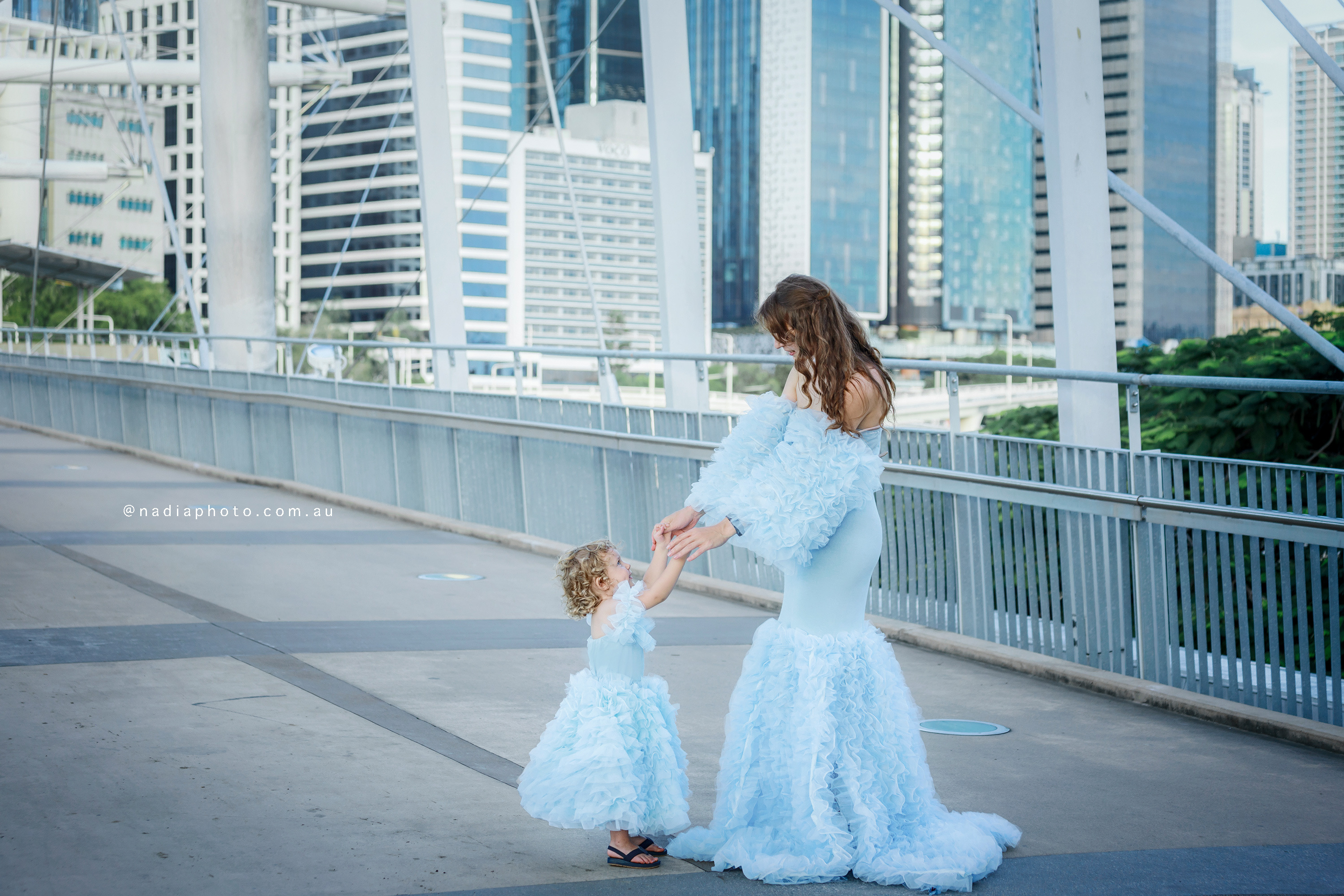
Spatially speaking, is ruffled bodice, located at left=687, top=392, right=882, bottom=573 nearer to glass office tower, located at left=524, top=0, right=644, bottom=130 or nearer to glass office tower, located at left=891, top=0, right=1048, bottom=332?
glass office tower, located at left=524, top=0, right=644, bottom=130

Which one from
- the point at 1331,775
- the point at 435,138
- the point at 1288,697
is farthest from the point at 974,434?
the point at 435,138

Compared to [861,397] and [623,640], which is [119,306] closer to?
[623,640]

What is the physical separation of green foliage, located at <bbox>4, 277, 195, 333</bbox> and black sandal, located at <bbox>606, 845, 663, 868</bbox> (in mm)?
95376

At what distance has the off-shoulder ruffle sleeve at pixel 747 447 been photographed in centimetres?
458

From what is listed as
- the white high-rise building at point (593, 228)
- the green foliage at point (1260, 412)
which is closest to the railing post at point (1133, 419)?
the green foliage at point (1260, 412)

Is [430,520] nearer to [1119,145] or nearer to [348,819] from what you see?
[348,819]

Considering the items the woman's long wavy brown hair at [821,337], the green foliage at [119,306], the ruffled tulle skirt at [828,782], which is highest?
the green foliage at [119,306]

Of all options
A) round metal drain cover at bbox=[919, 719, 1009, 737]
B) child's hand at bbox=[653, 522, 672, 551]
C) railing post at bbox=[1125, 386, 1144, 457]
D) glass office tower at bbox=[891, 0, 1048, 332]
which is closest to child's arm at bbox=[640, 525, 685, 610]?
child's hand at bbox=[653, 522, 672, 551]

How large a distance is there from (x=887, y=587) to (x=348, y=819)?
16.1 feet

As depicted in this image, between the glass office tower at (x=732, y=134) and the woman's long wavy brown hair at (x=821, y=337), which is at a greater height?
the glass office tower at (x=732, y=134)

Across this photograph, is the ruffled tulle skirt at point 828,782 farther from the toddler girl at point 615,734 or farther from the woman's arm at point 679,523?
the woman's arm at point 679,523

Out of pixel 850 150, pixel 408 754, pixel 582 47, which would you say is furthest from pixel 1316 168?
pixel 408 754

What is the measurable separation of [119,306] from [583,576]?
128 m

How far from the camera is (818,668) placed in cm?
453
